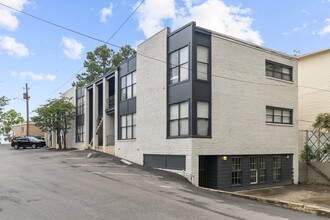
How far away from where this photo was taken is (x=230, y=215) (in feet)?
34.0

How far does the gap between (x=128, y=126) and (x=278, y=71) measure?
11388 mm

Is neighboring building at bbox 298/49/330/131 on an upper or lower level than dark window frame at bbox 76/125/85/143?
upper

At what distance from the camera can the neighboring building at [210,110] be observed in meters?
18.8

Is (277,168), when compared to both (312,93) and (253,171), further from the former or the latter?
(312,93)

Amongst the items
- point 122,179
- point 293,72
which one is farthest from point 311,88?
point 122,179

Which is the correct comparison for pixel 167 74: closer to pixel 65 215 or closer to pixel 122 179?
pixel 122 179

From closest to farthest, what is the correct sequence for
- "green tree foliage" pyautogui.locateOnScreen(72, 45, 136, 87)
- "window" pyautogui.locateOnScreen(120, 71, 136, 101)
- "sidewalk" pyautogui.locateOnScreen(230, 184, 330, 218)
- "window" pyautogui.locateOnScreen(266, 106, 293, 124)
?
"sidewalk" pyautogui.locateOnScreen(230, 184, 330, 218), "window" pyautogui.locateOnScreen(266, 106, 293, 124), "window" pyautogui.locateOnScreen(120, 71, 136, 101), "green tree foliage" pyautogui.locateOnScreen(72, 45, 136, 87)

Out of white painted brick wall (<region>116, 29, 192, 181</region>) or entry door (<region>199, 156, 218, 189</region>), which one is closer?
entry door (<region>199, 156, 218, 189</region>)

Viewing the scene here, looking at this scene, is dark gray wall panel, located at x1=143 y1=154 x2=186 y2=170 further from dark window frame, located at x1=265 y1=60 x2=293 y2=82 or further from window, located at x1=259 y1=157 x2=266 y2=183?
dark window frame, located at x1=265 y1=60 x2=293 y2=82

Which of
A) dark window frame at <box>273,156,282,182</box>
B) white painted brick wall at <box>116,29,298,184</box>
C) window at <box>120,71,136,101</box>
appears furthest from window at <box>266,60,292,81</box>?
window at <box>120,71,136,101</box>

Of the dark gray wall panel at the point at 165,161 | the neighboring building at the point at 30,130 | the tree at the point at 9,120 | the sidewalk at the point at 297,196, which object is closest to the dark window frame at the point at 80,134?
the dark gray wall panel at the point at 165,161

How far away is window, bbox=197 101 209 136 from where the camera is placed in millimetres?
18656

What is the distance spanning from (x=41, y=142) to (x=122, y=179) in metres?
32.1

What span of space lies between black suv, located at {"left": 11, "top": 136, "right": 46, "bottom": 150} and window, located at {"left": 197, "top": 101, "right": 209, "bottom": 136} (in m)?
31.1
